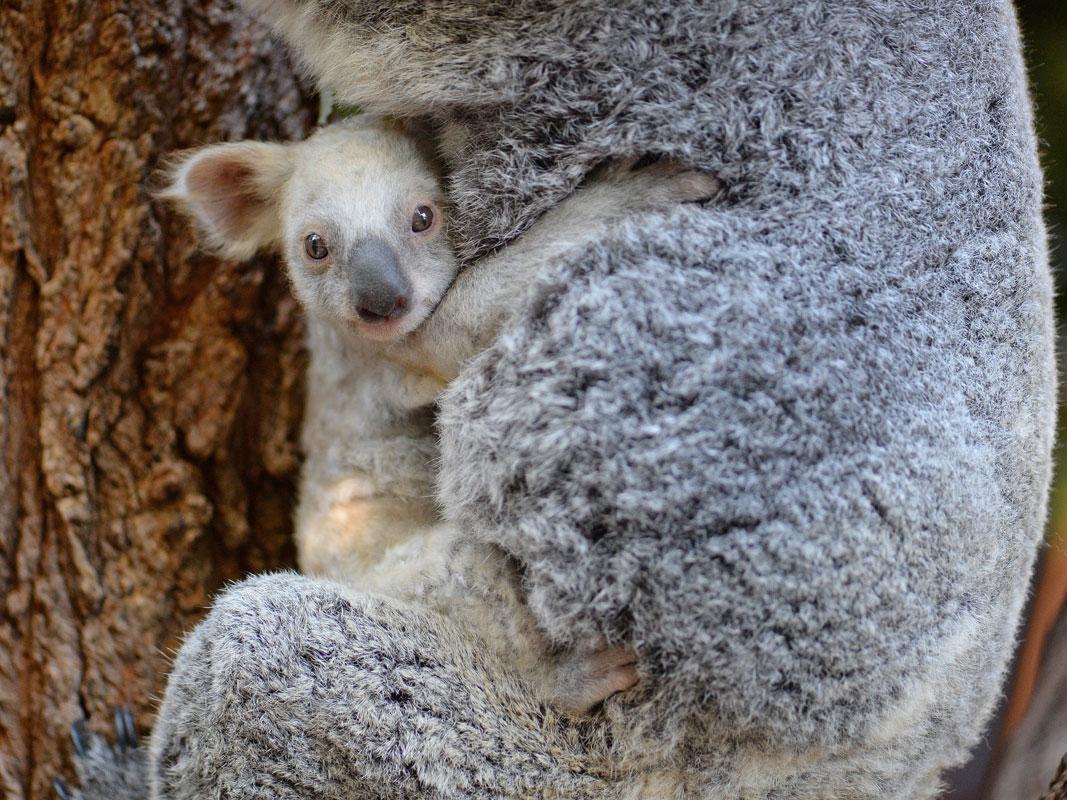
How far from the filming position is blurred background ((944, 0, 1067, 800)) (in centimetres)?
269

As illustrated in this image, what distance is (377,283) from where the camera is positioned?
2.12 meters

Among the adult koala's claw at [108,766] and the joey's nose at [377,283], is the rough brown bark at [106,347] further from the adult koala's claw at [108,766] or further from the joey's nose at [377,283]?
the joey's nose at [377,283]

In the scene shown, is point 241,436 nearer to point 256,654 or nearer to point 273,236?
point 273,236

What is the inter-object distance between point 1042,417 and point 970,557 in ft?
1.41

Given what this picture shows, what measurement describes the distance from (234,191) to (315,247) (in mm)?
373

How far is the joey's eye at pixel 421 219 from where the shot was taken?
7.38 feet

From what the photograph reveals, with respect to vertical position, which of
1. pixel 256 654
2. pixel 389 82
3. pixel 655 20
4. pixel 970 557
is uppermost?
pixel 655 20

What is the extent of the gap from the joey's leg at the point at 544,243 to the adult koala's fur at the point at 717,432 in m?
0.04

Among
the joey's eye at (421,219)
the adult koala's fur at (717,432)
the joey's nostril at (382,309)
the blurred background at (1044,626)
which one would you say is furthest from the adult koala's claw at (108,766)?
the blurred background at (1044,626)

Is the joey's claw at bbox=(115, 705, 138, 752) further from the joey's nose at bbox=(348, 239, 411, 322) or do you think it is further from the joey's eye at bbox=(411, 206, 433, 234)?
the joey's eye at bbox=(411, 206, 433, 234)

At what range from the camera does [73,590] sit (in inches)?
106

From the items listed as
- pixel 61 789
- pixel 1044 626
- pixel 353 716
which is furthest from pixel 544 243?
pixel 1044 626

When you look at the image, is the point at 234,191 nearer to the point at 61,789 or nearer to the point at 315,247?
the point at 315,247

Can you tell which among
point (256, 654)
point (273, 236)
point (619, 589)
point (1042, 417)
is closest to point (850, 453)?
point (619, 589)
